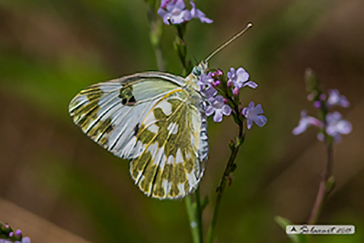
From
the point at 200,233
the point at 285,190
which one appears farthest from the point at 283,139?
the point at 200,233

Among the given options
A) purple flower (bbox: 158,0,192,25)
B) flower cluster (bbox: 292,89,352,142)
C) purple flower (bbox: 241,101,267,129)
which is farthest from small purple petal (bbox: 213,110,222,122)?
flower cluster (bbox: 292,89,352,142)

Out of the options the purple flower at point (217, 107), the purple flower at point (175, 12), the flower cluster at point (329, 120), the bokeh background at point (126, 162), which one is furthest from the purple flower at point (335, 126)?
the purple flower at point (175, 12)

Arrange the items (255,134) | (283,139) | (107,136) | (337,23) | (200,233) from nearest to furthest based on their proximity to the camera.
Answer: (200,233) < (107,136) < (255,134) < (283,139) < (337,23)

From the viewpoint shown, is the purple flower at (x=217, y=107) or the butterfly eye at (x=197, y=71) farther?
the butterfly eye at (x=197, y=71)

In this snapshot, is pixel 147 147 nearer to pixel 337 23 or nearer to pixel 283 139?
pixel 283 139

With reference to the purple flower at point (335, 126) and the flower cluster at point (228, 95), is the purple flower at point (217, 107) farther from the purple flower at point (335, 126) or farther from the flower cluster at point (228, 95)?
the purple flower at point (335, 126)

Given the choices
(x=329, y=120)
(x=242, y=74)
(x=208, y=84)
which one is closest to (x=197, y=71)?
(x=208, y=84)

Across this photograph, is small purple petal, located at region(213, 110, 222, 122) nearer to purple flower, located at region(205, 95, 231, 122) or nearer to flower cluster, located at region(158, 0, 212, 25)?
purple flower, located at region(205, 95, 231, 122)
